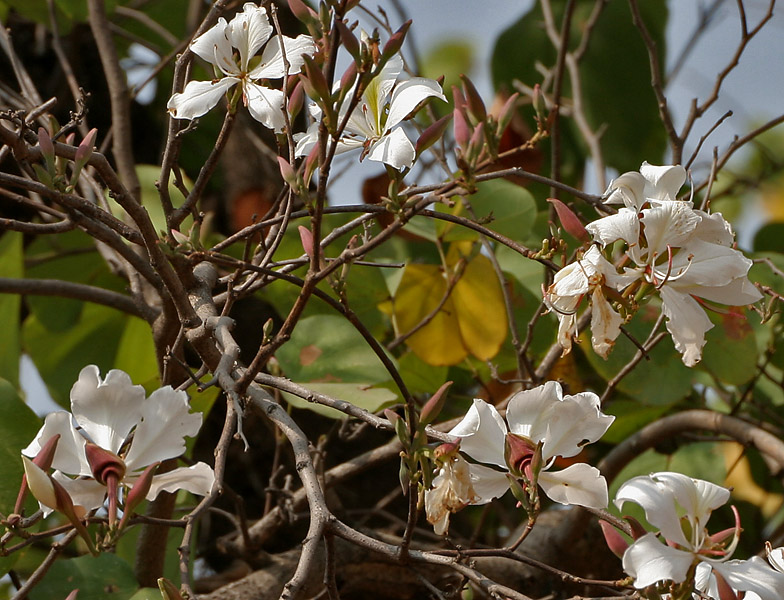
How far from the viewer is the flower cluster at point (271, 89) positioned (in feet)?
2.26

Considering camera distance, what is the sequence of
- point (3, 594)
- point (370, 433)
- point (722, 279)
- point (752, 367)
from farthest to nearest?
point (370, 433), point (3, 594), point (752, 367), point (722, 279)

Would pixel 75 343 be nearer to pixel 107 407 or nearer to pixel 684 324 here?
pixel 107 407

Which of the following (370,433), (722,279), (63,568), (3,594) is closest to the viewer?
(722,279)

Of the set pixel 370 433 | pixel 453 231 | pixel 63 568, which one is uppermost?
pixel 453 231

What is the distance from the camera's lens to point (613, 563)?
1.35 meters

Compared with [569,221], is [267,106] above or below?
above

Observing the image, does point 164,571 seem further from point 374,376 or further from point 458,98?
point 458,98

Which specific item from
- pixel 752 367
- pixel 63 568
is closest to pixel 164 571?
pixel 63 568

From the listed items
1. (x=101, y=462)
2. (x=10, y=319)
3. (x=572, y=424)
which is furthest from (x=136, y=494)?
(x=10, y=319)

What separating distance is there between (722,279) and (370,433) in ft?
3.19

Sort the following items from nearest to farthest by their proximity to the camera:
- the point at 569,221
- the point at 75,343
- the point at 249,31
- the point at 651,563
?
the point at 651,563
the point at 569,221
the point at 249,31
the point at 75,343

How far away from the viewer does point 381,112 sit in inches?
28.0

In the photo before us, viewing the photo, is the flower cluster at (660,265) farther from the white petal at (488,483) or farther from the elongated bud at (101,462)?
the elongated bud at (101,462)

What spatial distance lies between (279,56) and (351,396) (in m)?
0.38
